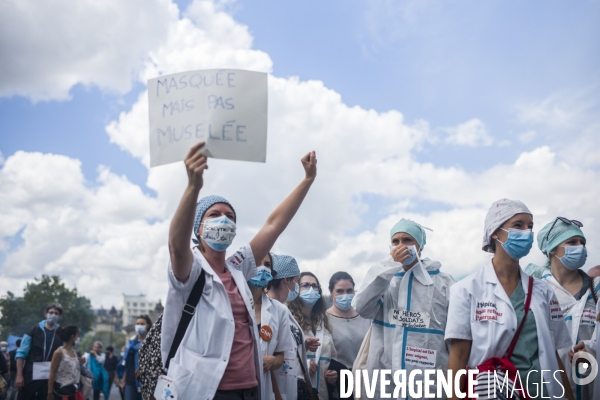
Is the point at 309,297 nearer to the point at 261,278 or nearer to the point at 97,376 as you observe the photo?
the point at 261,278

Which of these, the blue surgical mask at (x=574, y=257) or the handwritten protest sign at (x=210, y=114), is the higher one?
the handwritten protest sign at (x=210, y=114)

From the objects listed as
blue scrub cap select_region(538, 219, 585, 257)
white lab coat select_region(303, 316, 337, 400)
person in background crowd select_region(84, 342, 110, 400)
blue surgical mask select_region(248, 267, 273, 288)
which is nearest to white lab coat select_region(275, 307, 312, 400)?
blue surgical mask select_region(248, 267, 273, 288)

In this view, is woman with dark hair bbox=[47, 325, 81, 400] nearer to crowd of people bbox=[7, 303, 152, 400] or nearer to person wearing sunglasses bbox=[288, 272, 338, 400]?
crowd of people bbox=[7, 303, 152, 400]

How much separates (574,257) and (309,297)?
3007 millimetres

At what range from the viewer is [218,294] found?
3357mm

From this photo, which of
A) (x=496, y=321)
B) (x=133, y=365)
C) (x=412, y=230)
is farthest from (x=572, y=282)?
(x=133, y=365)

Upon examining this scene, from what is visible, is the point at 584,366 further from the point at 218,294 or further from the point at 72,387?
the point at 72,387

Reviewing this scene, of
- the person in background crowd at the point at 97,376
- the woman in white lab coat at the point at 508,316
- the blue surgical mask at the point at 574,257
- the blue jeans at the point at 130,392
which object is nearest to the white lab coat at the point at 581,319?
the blue surgical mask at the point at 574,257

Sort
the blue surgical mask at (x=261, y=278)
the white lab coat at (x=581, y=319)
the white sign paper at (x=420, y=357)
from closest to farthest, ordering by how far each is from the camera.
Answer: the white sign paper at (x=420, y=357) < the blue surgical mask at (x=261, y=278) < the white lab coat at (x=581, y=319)

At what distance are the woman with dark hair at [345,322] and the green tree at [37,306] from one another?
71503 millimetres

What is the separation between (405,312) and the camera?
15.5 ft

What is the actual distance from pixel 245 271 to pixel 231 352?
0.64 metres

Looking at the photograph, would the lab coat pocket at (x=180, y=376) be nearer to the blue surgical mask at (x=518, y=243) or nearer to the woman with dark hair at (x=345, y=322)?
the blue surgical mask at (x=518, y=243)

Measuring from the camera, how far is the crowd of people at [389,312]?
127 inches
